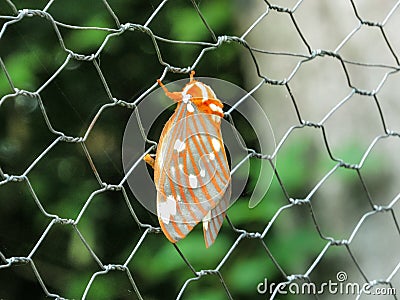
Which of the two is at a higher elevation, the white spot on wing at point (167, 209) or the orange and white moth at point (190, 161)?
the orange and white moth at point (190, 161)

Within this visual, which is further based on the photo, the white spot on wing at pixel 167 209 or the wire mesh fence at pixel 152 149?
the wire mesh fence at pixel 152 149

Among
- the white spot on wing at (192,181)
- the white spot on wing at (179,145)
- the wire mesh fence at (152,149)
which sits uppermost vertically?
the wire mesh fence at (152,149)

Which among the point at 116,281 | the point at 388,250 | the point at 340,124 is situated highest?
the point at 340,124

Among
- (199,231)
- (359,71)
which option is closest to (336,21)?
(359,71)

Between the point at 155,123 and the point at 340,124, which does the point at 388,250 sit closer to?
the point at 340,124
